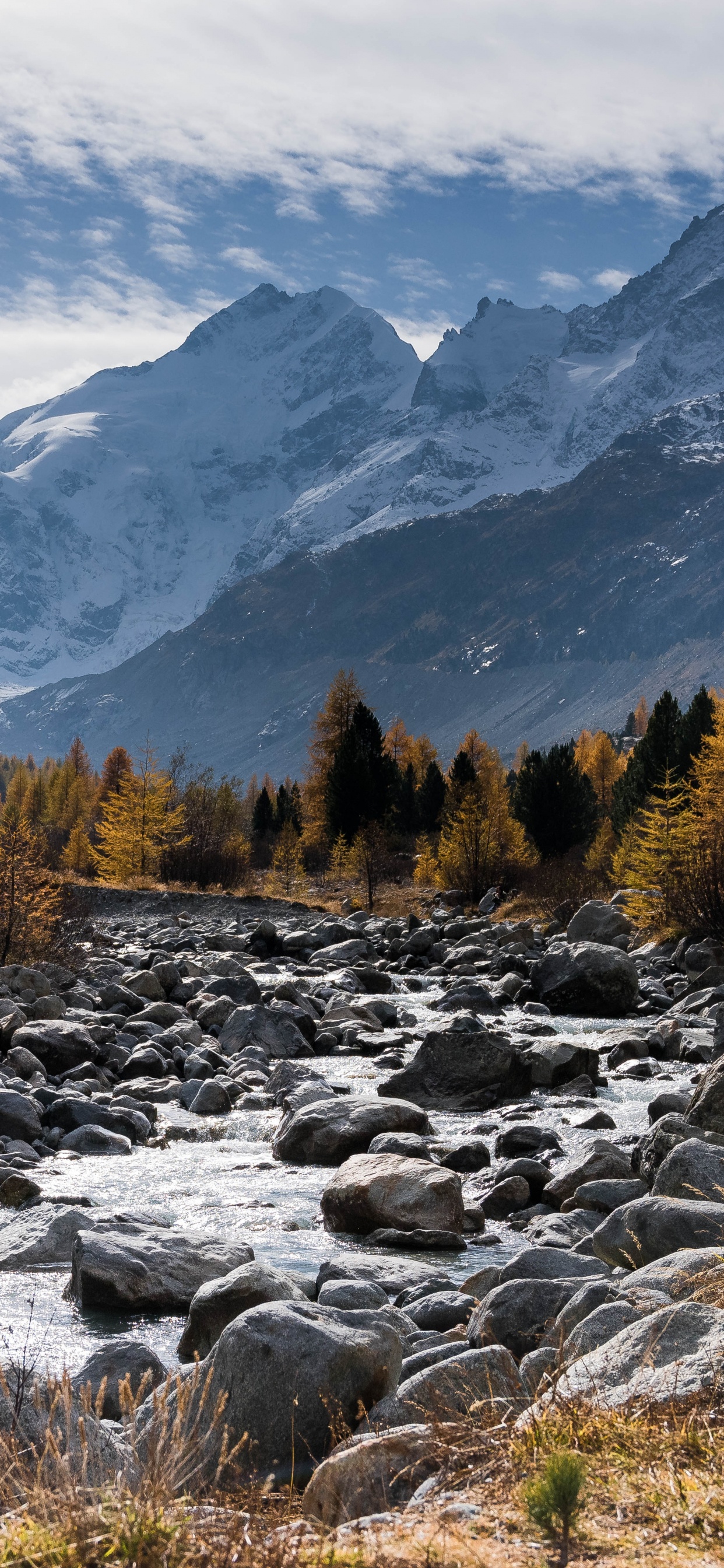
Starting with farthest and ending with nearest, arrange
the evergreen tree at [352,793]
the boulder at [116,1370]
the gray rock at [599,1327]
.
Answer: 1. the evergreen tree at [352,793]
2. the boulder at [116,1370]
3. the gray rock at [599,1327]

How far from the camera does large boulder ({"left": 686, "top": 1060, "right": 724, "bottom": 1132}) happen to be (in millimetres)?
9406

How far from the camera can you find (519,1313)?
5.77 meters

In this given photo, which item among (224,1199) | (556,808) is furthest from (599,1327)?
(556,808)

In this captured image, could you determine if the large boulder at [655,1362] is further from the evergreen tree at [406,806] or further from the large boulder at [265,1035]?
the evergreen tree at [406,806]

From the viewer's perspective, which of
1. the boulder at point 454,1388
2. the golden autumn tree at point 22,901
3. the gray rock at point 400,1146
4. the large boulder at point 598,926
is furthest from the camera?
the large boulder at point 598,926

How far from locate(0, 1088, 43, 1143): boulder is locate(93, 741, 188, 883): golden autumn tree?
37.6 meters

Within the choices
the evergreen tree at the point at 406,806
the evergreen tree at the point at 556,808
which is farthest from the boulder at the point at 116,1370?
the evergreen tree at the point at 406,806

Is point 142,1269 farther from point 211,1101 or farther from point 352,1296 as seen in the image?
point 211,1101

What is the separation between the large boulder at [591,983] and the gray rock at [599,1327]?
597 inches

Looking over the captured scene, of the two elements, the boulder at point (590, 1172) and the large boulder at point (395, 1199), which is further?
the boulder at point (590, 1172)

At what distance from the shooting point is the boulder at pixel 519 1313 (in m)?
5.62

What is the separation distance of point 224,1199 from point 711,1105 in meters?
4.17

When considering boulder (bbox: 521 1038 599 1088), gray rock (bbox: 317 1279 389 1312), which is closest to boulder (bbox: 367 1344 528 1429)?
gray rock (bbox: 317 1279 389 1312)

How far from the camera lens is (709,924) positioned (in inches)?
987
